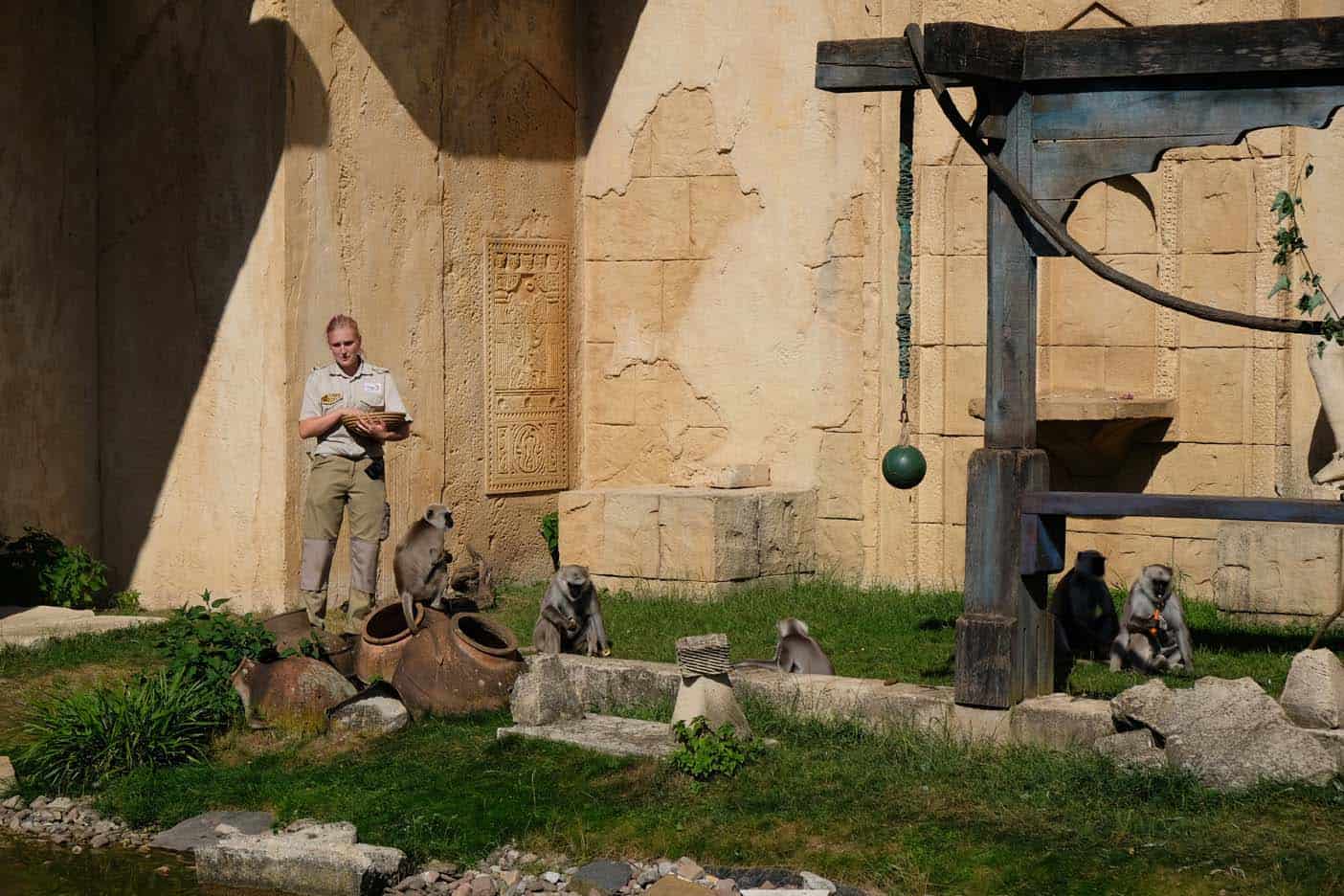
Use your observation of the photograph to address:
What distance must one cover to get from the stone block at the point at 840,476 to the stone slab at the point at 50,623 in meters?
4.53

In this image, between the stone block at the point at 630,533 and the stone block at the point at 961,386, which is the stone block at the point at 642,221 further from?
the stone block at the point at 961,386

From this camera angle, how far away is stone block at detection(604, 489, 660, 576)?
1194cm

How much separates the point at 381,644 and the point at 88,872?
7.30 ft

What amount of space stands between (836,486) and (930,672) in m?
3.76

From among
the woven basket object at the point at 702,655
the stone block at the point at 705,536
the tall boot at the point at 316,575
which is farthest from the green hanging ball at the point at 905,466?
the stone block at the point at 705,536

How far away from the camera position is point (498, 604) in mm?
11930

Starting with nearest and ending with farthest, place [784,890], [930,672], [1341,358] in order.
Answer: [784,890] < [930,672] < [1341,358]

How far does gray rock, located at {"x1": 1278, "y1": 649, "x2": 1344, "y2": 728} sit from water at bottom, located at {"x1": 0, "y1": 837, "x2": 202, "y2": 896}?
4.16 m

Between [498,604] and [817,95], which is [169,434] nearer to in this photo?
[498,604]

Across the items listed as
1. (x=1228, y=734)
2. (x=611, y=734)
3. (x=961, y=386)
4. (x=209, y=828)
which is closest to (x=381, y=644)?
(x=611, y=734)

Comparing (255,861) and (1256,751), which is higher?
(1256,751)

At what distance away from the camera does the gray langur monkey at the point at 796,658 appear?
8602 mm

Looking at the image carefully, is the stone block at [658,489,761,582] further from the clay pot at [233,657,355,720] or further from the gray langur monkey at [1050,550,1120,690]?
the clay pot at [233,657,355,720]

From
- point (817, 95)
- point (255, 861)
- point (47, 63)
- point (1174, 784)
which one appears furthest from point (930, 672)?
point (47, 63)
